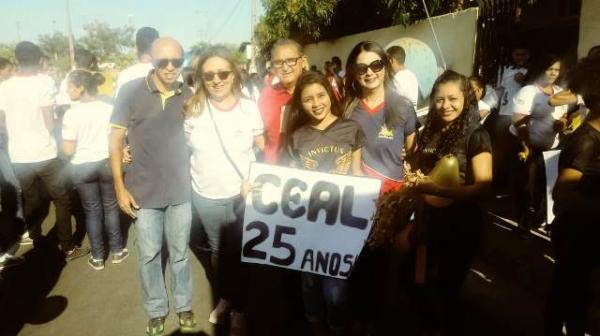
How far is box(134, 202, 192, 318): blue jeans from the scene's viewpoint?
3.17 metres

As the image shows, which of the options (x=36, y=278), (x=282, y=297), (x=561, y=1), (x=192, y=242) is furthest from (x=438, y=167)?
(x=561, y=1)

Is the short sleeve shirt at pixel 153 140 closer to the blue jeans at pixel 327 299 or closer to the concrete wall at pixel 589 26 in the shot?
the blue jeans at pixel 327 299

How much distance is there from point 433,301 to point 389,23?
11336 millimetres

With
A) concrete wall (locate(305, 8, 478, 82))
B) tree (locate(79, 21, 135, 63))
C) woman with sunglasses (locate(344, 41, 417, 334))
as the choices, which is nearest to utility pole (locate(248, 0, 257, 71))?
concrete wall (locate(305, 8, 478, 82))

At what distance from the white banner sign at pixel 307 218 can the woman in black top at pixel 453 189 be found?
0.38 meters

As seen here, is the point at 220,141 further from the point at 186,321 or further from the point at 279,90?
the point at 186,321

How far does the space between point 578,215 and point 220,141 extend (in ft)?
7.15

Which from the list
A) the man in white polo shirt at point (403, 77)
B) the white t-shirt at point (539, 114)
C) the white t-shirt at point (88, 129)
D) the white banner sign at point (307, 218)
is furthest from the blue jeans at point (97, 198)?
the white t-shirt at point (539, 114)

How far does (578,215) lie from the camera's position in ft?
8.13

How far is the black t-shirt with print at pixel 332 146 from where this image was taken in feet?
9.38

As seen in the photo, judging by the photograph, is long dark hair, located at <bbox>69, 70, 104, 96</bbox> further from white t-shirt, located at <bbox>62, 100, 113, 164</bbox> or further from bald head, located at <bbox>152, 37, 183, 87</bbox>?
bald head, located at <bbox>152, 37, 183, 87</bbox>

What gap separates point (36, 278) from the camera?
14.8 feet

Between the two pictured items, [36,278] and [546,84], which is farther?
[546,84]

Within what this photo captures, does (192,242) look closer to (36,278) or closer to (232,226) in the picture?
(36,278)
